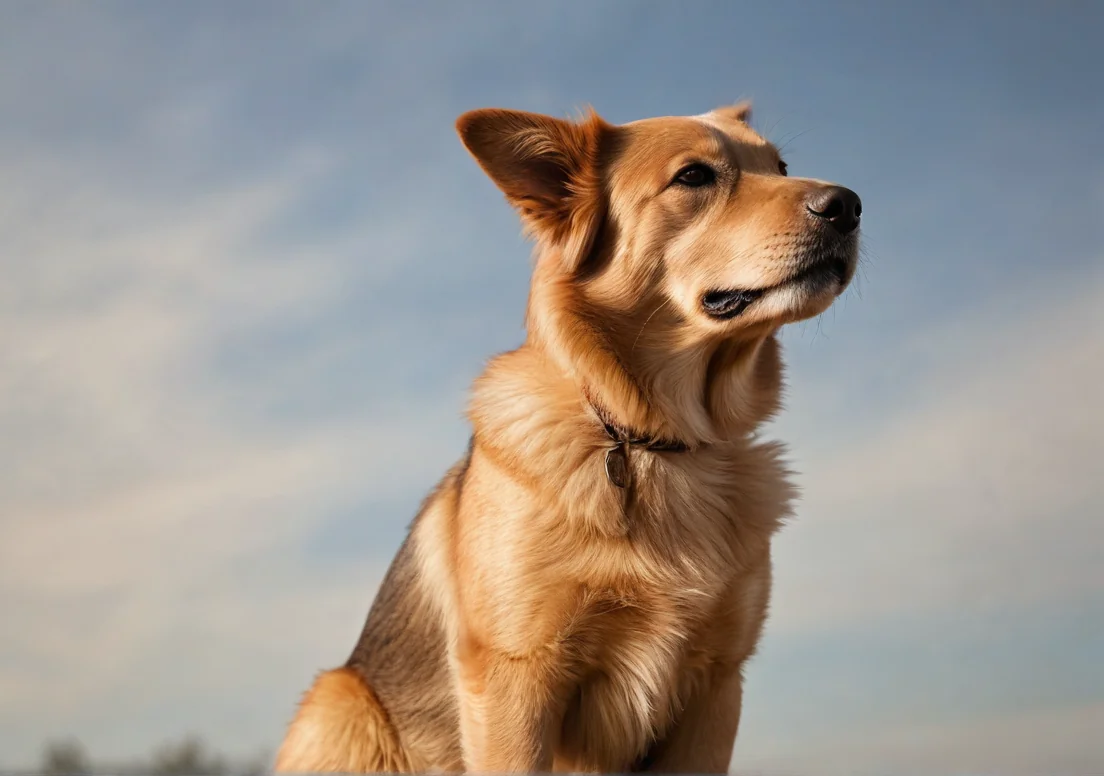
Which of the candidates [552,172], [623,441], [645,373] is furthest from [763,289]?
[552,172]

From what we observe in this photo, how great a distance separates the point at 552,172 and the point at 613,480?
4.71ft

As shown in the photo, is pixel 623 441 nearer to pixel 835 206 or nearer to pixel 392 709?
pixel 835 206

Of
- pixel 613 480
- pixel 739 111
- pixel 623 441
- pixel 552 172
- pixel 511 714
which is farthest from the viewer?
pixel 739 111

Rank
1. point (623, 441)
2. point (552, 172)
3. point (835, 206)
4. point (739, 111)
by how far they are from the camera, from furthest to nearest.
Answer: point (739, 111) → point (552, 172) → point (623, 441) → point (835, 206)

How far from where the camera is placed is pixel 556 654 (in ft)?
12.1

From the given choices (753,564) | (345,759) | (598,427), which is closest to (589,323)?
(598,427)

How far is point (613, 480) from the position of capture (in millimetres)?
3971

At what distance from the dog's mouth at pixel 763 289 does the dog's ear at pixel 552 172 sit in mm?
613

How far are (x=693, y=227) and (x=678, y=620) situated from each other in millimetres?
1601

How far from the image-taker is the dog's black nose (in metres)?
3.85

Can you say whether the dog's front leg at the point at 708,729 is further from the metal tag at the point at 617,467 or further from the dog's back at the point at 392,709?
the dog's back at the point at 392,709

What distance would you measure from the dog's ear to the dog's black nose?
91 centimetres

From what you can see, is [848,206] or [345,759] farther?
[345,759]

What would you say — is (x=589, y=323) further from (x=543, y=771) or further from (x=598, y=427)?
(x=543, y=771)
